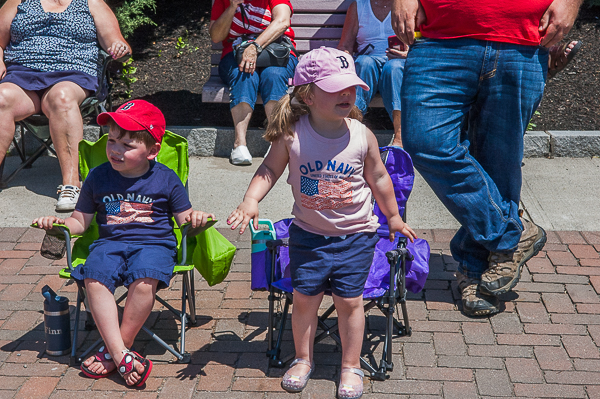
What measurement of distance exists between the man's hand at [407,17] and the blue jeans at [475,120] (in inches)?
3.6

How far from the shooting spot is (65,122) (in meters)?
5.02

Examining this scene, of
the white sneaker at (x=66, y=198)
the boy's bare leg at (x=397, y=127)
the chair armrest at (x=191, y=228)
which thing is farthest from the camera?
the boy's bare leg at (x=397, y=127)

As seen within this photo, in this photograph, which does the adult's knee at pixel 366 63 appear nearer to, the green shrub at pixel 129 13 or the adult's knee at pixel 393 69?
the adult's knee at pixel 393 69

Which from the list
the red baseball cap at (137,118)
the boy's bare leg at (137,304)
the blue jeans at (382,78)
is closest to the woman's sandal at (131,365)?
the boy's bare leg at (137,304)

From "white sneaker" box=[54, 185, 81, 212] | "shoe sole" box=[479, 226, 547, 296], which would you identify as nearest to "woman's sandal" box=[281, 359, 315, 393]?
"shoe sole" box=[479, 226, 547, 296]

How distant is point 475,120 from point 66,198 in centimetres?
310

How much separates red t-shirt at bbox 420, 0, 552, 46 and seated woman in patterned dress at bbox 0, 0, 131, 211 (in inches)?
118

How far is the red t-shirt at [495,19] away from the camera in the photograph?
3.24m

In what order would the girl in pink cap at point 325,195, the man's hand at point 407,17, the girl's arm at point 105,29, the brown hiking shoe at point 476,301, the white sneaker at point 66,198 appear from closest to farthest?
the girl in pink cap at point 325,195 < the man's hand at point 407,17 < the brown hiking shoe at point 476,301 < the white sneaker at point 66,198 < the girl's arm at point 105,29

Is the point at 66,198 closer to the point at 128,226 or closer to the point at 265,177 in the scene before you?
the point at 128,226

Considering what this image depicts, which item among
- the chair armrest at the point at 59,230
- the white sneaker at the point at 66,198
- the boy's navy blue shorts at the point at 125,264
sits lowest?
the white sneaker at the point at 66,198

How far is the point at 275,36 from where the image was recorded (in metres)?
5.70

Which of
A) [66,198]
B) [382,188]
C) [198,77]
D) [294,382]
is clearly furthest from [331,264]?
[198,77]

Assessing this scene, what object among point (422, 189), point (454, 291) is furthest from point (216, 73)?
point (454, 291)
